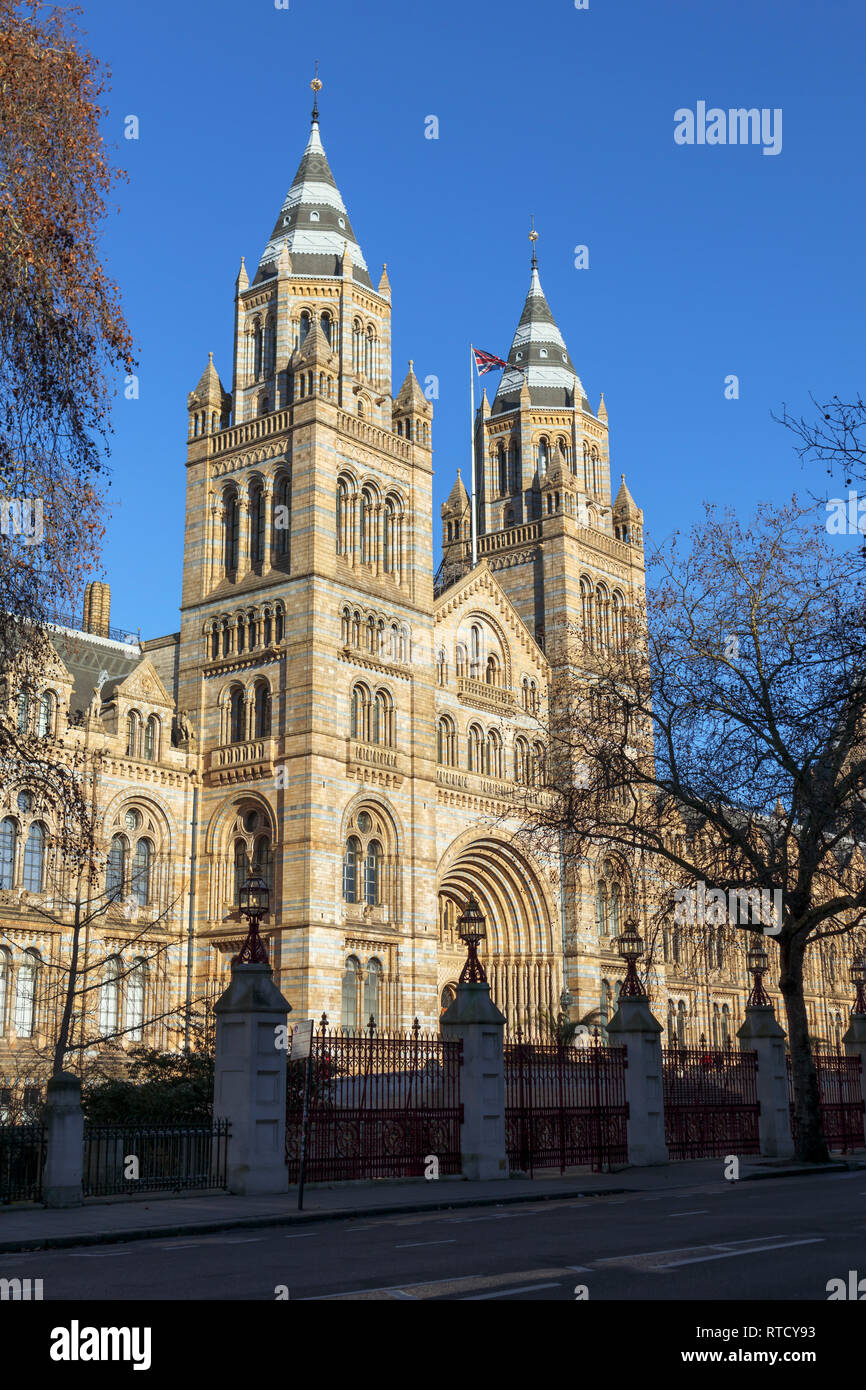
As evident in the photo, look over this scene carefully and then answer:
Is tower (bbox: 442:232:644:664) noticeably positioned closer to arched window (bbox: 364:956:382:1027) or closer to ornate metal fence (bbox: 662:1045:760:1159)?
arched window (bbox: 364:956:382:1027)

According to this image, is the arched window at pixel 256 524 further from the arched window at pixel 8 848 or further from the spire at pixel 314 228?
the arched window at pixel 8 848

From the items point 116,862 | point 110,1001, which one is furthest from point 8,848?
point 110,1001

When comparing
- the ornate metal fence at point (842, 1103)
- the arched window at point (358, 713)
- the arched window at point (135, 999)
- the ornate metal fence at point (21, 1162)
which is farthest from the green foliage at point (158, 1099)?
the arched window at point (358, 713)

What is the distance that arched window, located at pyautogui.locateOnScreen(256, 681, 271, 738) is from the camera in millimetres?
43875

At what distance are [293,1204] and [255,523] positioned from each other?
31983mm

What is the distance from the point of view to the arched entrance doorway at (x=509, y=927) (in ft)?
163

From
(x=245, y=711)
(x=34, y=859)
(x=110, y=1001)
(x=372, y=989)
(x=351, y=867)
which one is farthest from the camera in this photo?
(x=245, y=711)

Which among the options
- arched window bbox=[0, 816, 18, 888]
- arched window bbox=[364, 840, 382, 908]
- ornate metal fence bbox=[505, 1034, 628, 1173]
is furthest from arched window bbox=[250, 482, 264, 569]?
ornate metal fence bbox=[505, 1034, 628, 1173]

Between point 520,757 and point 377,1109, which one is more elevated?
point 520,757

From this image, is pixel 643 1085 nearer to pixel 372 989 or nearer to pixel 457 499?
pixel 372 989

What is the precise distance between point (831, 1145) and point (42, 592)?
26043 mm

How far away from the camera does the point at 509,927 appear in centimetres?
5084

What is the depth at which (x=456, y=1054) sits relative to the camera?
73.8 ft

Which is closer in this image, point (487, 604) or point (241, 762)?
point (241, 762)
